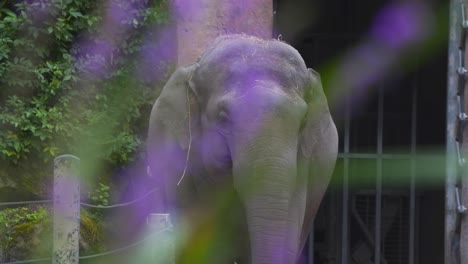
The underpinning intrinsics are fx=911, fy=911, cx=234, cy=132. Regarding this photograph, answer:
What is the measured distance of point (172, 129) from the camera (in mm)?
4820

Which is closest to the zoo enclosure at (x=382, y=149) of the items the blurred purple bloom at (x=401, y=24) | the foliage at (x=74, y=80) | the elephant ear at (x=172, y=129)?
the blurred purple bloom at (x=401, y=24)

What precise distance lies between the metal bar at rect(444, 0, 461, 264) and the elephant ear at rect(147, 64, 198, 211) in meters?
2.05

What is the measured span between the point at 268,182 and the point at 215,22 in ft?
8.40

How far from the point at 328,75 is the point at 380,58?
0.48m

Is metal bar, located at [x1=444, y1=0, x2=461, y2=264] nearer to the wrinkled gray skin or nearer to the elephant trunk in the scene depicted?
the wrinkled gray skin

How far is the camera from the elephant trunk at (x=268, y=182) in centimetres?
400

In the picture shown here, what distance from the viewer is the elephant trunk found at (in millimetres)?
3996

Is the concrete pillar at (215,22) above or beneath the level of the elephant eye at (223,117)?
above

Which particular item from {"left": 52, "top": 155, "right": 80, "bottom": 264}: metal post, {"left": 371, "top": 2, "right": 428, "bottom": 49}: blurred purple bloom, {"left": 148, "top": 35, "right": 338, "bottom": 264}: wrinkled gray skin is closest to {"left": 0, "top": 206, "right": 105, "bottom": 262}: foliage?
{"left": 148, "top": 35, "right": 338, "bottom": 264}: wrinkled gray skin

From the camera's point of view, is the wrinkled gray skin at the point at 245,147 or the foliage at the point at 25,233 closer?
the wrinkled gray skin at the point at 245,147

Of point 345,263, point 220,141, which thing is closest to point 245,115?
point 220,141

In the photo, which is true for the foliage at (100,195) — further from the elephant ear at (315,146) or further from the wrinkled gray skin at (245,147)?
the elephant ear at (315,146)

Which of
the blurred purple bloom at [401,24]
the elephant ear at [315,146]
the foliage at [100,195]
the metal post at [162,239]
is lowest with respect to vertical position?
the metal post at [162,239]

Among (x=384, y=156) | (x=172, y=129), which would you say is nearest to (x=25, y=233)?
(x=172, y=129)
